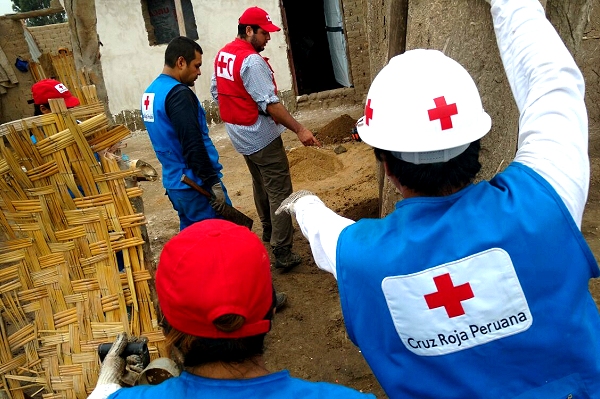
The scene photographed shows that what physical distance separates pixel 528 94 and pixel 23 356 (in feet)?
7.64

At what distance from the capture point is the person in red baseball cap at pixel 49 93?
319 centimetres

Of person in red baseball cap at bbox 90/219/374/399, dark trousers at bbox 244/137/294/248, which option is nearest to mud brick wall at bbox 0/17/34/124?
dark trousers at bbox 244/137/294/248

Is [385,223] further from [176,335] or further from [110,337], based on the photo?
[110,337]

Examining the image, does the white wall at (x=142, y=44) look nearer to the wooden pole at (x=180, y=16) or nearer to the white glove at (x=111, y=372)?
the wooden pole at (x=180, y=16)

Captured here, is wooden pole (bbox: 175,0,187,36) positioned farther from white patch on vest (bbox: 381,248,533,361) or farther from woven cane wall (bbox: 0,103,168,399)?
white patch on vest (bbox: 381,248,533,361)

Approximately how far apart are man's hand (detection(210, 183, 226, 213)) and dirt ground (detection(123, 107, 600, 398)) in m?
0.89

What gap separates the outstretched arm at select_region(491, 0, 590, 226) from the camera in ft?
4.09

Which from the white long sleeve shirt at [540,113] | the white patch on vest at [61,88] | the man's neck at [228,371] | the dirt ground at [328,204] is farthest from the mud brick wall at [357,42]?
the man's neck at [228,371]

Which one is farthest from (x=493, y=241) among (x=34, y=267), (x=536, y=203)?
(x=34, y=267)

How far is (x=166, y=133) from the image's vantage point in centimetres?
347

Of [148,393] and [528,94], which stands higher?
[528,94]

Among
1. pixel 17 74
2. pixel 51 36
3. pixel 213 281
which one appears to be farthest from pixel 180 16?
pixel 213 281

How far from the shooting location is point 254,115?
13.5ft

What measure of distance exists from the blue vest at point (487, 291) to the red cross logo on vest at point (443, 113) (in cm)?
16
